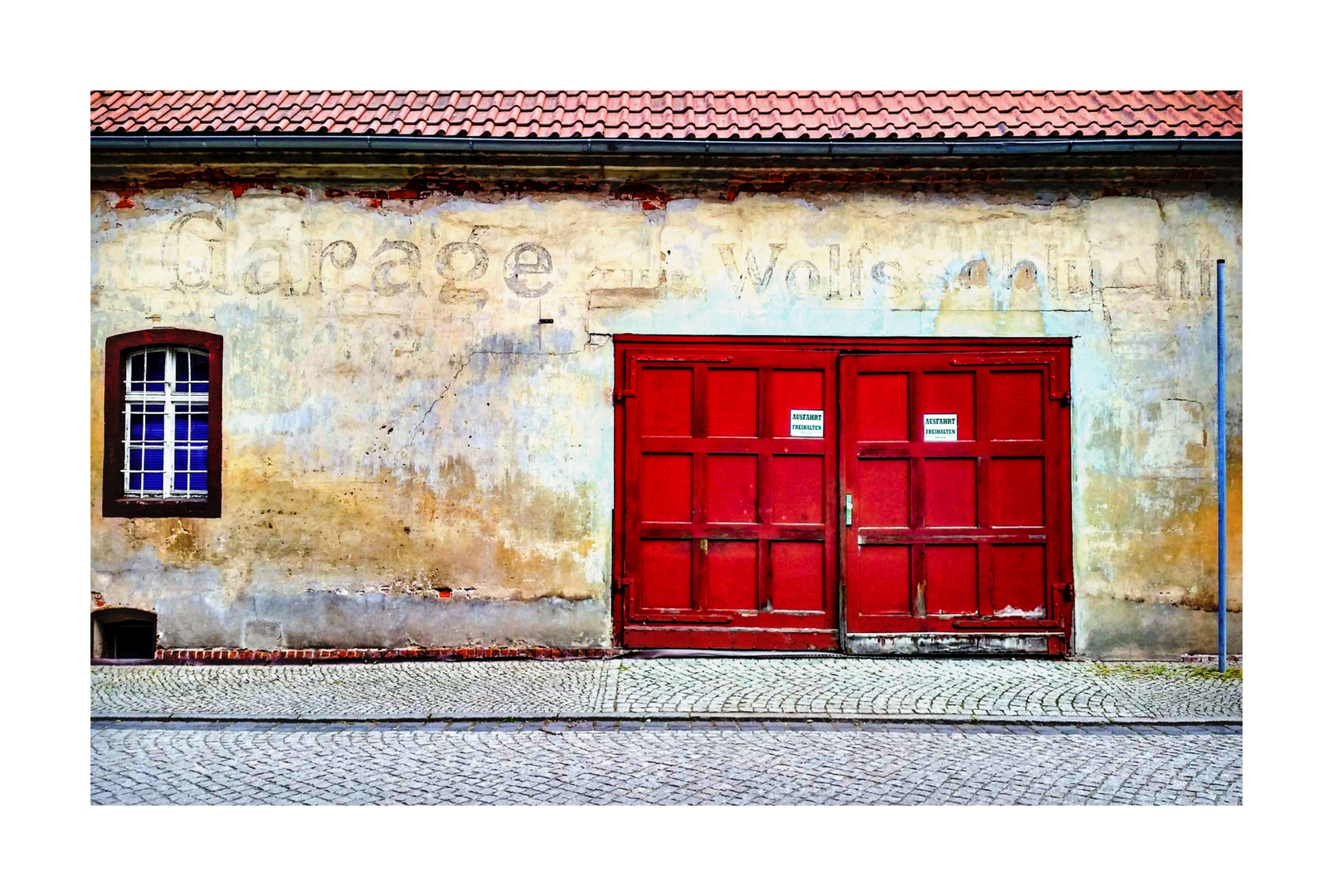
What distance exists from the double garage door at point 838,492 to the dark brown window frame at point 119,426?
3277mm

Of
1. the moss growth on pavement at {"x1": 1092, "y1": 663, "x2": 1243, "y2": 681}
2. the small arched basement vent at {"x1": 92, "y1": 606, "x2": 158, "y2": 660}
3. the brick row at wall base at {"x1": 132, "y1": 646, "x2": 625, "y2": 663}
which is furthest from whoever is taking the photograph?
the small arched basement vent at {"x1": 92, "y1": 606, "x2": 158, "y2": 660}

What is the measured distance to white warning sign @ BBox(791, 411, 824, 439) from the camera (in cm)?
753

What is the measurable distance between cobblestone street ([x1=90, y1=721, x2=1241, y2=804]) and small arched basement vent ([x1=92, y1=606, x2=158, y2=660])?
2.15 metres

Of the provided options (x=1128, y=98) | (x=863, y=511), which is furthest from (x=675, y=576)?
(x=1128, y=98)

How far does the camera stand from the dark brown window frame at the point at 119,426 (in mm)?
7539

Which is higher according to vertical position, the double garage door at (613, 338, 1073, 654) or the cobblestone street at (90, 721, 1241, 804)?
the double garage door at (613, 338, 1073, 654)

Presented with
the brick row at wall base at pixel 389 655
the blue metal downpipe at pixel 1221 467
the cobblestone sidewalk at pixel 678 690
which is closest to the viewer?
the cobblestone sidewalk at pixel 678 690

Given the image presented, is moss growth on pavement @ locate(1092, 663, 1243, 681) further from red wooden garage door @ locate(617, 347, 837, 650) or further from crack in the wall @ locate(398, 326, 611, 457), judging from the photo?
crack in the wall @ locate(398, 326, 611, 457)

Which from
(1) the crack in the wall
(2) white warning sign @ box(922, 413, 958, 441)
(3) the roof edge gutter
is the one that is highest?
(3) the roof edge gutter

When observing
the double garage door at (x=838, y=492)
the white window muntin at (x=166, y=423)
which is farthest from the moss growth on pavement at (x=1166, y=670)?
the white window muntin at (x=166, y=423)

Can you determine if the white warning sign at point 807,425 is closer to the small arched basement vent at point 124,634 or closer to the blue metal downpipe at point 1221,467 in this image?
the blue metal downpipe at point 1221,467

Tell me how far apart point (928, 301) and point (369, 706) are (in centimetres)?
522

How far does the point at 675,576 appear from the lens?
24.7 ft

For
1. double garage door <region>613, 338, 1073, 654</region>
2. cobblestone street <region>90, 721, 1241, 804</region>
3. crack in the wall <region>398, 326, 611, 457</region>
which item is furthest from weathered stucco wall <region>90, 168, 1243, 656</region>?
cobblestone street <region>90, 721, 1241, 804</region>
